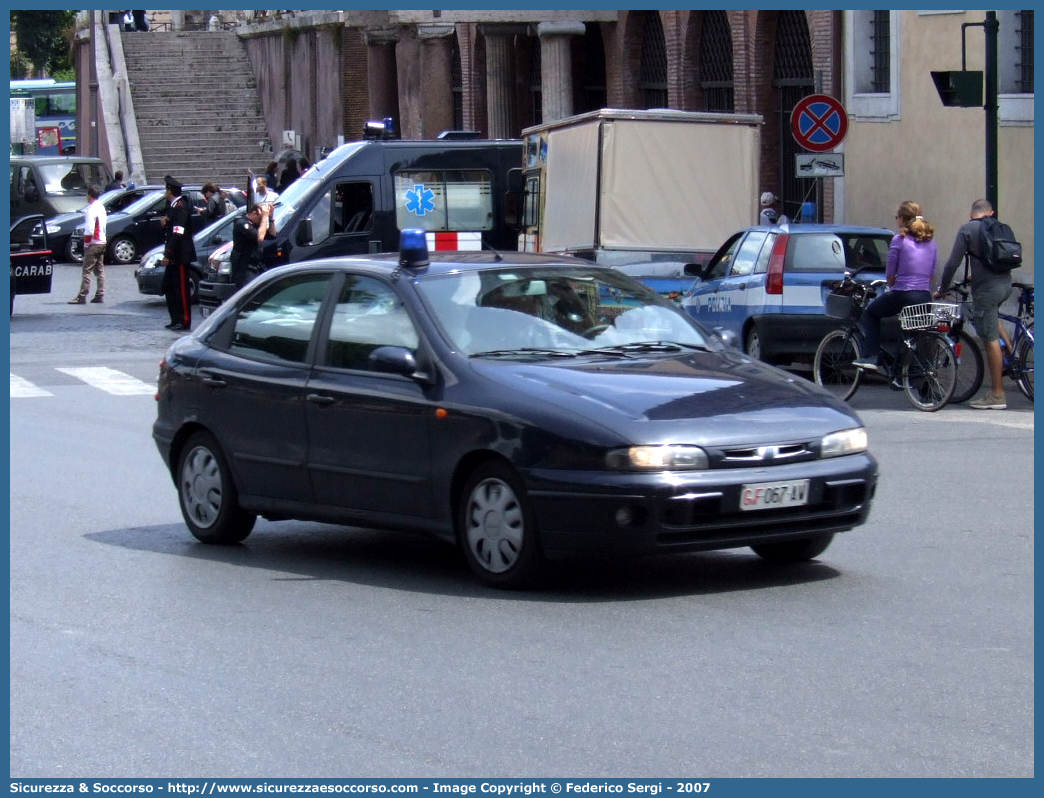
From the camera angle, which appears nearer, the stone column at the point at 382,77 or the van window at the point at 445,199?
the van window at the point at 445,199

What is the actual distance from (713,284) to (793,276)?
1351mm

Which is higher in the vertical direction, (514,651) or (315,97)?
(315,97)

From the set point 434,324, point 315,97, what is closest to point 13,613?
point 434,324

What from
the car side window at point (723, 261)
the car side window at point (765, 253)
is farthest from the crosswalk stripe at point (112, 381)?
the car side window at point (765, 253)

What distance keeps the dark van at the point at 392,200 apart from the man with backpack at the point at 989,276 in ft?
30.6

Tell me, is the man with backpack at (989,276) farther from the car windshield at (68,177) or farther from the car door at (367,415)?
the car windshield at (68,177)

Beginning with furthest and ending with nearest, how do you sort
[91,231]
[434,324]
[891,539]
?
[91,231], [891,539], [434,324]

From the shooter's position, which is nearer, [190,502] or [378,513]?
[378,513]

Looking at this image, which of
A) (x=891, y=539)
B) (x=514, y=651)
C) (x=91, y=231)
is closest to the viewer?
(x=514, y=651)

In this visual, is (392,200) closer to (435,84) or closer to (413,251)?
(413,251)

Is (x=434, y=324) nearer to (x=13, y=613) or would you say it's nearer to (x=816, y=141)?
(x=13, y=613)

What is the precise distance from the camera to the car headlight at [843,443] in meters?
8.01

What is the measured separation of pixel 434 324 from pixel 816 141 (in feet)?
48.8

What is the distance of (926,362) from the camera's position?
15.6 m
